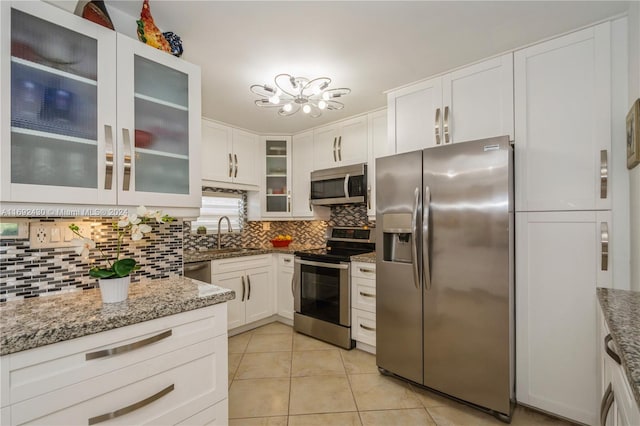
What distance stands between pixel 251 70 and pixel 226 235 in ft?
7.02

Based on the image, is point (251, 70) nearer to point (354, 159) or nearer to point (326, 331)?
point (354, 159)

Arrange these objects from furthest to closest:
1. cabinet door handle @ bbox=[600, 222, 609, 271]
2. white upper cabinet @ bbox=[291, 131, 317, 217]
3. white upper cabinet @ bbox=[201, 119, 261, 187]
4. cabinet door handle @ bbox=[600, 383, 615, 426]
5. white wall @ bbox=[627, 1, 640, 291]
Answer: white upper cabinet @ bbox=[291, 131, 317, 217], white upper cabinet @ bbox=[201, 119, 261, 187], cabinet door handle @ bbox=[600, 222, 609, 271], white wall @ bbox=[627, 1, 640, 291], cabinet door handle @ bbox=[600, 383, 615, 426]

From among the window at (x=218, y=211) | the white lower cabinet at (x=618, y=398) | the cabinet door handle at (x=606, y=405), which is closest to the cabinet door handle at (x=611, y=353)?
the white lower cabinet at (x=618, y=398)

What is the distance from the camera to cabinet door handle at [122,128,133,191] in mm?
1452

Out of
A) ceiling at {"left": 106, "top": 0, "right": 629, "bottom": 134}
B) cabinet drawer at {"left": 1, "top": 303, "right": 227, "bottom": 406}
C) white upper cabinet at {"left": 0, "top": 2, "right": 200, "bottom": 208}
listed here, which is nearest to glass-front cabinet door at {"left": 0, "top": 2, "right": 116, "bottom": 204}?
white upper cabinet at {"left": 0, "top": 2, "right": 200, "bottom": 208}

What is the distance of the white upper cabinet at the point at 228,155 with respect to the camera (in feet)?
10.7

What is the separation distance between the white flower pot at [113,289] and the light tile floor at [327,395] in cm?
117

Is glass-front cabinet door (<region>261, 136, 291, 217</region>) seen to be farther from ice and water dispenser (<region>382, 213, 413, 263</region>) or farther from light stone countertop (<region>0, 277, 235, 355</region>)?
light stone countertop (<region>0, 277, 235, 355</region>)

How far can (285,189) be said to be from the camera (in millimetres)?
3826

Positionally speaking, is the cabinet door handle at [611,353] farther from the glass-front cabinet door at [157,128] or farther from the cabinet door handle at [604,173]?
the glass-front cabinet door at [157,128]

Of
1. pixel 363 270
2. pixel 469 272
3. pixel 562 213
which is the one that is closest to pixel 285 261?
pixel 363 270

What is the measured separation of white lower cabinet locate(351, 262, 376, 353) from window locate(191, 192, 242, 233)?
1797mm

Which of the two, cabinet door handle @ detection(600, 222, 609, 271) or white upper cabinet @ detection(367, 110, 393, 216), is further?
white upper cabinet @ detection(367, 110, 393, 216)

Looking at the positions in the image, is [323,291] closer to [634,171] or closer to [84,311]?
[84,311]
